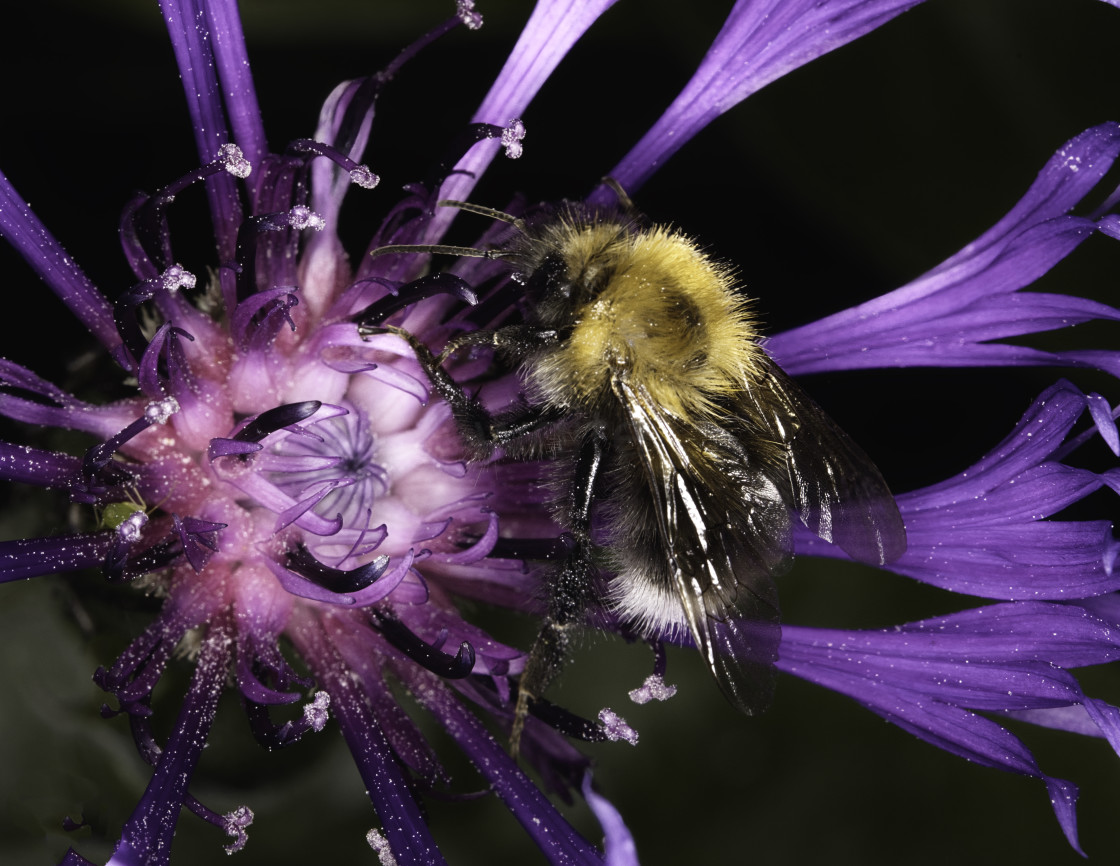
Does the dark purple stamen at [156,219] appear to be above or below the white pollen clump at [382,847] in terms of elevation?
above

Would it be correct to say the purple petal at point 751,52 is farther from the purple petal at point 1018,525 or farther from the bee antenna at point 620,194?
the purple petal at point 1018,525

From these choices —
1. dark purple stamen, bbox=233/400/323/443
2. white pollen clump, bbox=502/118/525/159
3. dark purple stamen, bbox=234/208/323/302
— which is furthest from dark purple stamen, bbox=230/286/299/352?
white pollen clump, bbox=502/118/525/159

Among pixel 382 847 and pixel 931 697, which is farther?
pixel 931 697

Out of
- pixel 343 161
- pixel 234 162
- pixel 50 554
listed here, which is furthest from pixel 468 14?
pixel 50 554

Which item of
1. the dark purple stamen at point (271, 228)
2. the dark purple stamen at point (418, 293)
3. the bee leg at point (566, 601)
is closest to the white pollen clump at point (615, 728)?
the bee leg at point (566, 601)

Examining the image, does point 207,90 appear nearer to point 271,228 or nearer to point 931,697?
point 271,228

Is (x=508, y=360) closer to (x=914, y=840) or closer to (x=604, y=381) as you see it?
(x=604, y=381)

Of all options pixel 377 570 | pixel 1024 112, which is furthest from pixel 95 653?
pixel 1024 112

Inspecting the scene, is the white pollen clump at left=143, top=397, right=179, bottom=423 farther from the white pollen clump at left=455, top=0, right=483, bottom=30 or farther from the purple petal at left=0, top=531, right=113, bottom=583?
the white pollen clump at left=455, top=0, right=483, bottom=30
